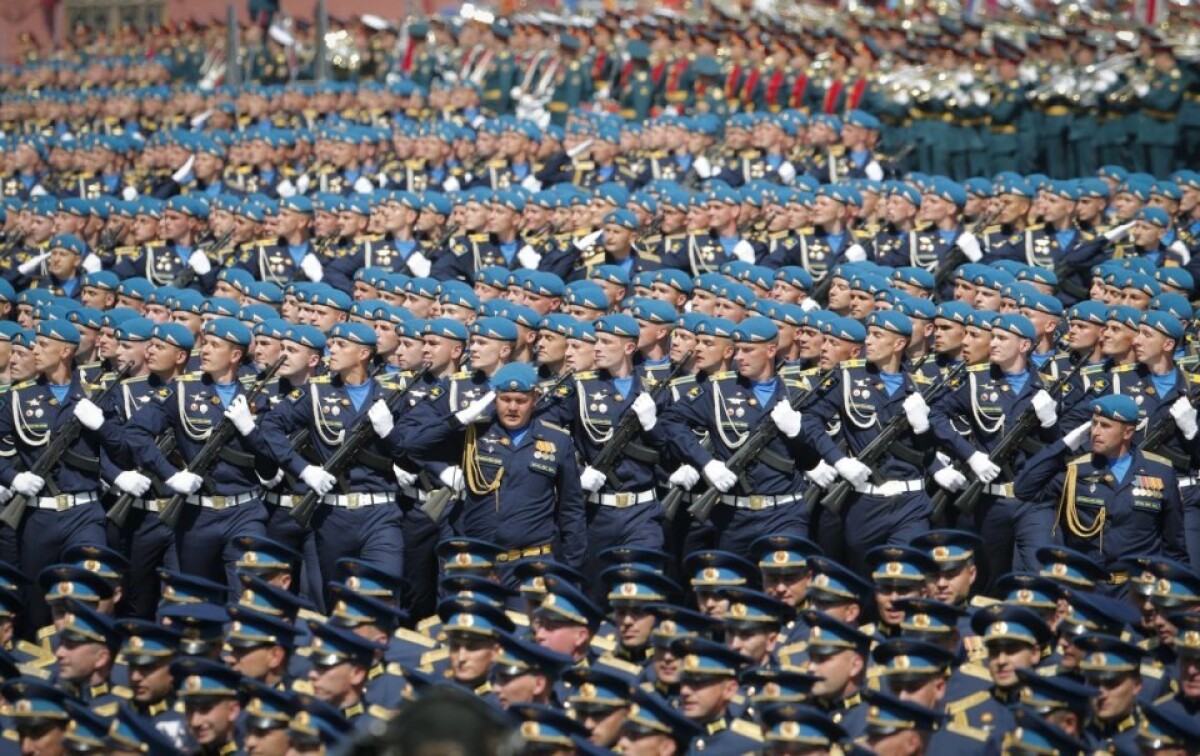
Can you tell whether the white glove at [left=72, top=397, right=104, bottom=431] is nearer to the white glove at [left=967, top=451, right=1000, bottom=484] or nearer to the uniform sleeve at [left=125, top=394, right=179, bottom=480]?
the uniform sleeve at [left=125, top=394, right=179, bottom=480]

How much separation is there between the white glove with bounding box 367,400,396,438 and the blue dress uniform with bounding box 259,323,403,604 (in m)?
0.05

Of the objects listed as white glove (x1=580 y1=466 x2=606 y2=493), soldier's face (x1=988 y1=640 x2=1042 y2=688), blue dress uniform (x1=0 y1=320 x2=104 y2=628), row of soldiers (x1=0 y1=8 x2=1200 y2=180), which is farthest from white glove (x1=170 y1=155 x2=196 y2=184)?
soldier's face (x1=988 y1=640 x2=1042 y2=688)

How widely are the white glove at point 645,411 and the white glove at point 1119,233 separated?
621 cm

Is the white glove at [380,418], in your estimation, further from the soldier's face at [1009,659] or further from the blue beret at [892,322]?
the soldier's face at [1009,659]

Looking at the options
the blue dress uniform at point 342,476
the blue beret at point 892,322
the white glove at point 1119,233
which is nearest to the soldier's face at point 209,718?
the blue dress uniform at point 342,476

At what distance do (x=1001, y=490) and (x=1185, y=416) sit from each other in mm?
1184

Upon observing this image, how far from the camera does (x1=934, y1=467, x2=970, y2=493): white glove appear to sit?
44.2 ft

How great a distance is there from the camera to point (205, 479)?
13.5m

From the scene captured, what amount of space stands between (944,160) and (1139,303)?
30.9 feet

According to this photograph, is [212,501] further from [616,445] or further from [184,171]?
[184,171]

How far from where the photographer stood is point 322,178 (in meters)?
23.5

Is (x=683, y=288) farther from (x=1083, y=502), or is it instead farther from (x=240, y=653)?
(x=240, y=653)

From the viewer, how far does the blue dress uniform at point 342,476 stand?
1334 cm

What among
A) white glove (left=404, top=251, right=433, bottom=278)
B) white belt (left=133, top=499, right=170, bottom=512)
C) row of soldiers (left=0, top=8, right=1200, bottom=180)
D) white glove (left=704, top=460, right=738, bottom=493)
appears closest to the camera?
white glove (left=704, top=460, right=738, bottom=493)
